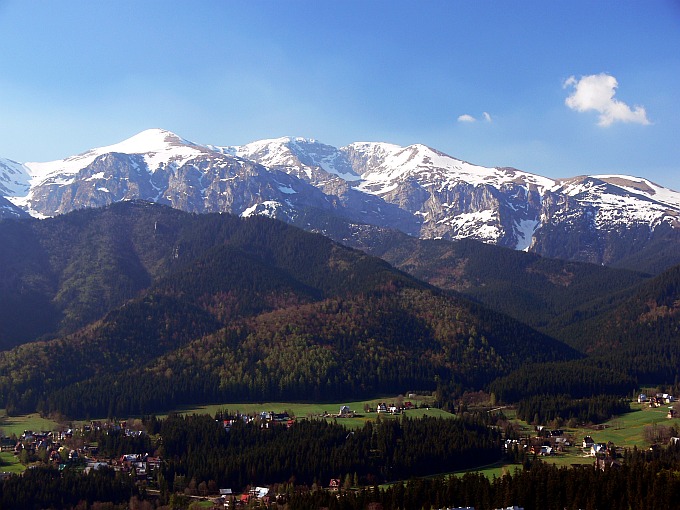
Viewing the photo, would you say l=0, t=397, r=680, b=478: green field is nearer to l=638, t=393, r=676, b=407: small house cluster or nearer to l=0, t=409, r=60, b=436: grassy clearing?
l=0, t=409, r=60, b=436: grassy clearing

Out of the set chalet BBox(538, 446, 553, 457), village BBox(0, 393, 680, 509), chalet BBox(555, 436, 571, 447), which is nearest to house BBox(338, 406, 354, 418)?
village BBox(0, 393, 680, 509)

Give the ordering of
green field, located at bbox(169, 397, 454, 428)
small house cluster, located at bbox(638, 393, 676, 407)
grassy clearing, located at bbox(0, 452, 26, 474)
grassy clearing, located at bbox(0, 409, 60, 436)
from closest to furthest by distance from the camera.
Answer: grassy clearing, located at bbox(0, 452, 26, 474) < grassy clearing, located at bbox(0, 409, 60, 436) < green field, located at bbox(169, 397, 454, 428) < small house cluster, located at bbox(638, 393, 676, 407)

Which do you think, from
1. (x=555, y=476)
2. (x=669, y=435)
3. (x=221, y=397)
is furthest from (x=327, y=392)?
(x=555, y=476)

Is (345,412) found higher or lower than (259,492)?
higher

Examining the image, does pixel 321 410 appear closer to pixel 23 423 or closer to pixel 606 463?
pixel 23 423

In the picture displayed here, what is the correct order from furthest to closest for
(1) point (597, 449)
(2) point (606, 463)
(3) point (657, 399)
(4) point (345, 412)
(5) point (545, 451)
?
(3) point (657, 399) < (4) point (345, 412) < (5) point (545, 451) < (1) point (597, 449) < (2) point (606, 463)

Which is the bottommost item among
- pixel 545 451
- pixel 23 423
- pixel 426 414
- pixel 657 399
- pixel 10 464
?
pixel 10 464

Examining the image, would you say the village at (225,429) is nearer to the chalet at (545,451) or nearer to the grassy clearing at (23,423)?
the chalet at (545,451)

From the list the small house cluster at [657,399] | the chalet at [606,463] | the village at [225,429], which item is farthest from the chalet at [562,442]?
the small house cluster at [657,399]

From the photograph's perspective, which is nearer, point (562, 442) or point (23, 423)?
point (562, 442)

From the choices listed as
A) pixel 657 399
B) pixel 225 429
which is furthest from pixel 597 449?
pixel 225 429

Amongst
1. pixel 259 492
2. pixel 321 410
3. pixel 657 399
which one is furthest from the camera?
pixel 657 399

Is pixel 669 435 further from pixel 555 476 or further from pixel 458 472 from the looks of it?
pixel 555 476

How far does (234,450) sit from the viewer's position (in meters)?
134
